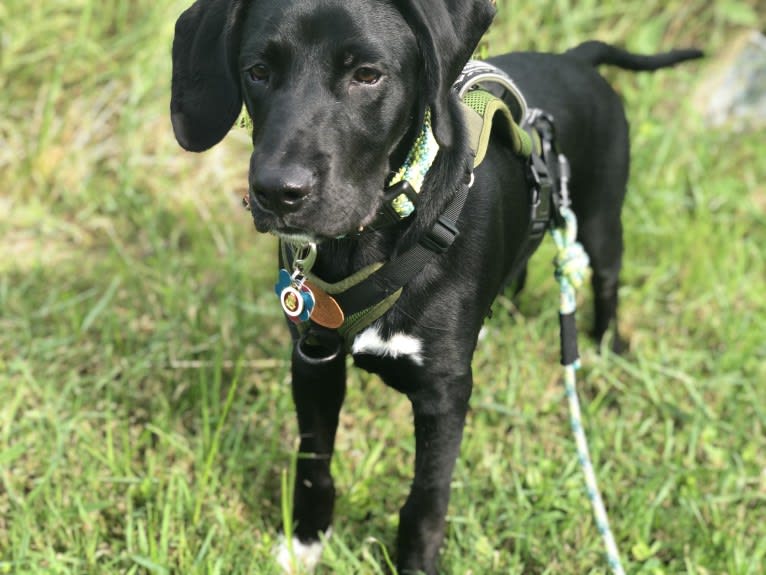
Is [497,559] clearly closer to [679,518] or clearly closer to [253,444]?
[679,518]

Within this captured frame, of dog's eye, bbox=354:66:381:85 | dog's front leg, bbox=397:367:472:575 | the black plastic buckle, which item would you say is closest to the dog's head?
dog's eye, bbox=354:66:381:85

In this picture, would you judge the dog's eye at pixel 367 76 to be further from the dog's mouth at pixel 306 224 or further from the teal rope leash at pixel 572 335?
the teal rope leash at pixel 572 335

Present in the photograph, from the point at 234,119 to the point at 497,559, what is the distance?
1397 mm

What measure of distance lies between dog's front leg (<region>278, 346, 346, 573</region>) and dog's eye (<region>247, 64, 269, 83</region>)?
2.33ft

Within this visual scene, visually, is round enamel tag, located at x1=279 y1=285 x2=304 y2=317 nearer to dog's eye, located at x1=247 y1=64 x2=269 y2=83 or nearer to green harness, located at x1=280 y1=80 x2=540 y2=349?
green harness, located at x1=280 y1=80 x2=540 y2=349

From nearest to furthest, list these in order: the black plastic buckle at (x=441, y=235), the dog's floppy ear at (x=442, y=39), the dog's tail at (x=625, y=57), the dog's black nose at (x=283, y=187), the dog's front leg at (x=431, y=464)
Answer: the dog's black nose at (x=283, y=187) < the dog's floppy ear at (x=442, y=39) < the black plastic buckle at (x=441, y=235) < the dog's front leg at (x=431, y=464) < the dog's tail at (x=625, y=57)

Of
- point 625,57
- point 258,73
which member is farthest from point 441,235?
point 625,57

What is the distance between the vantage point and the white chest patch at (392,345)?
7.19ft

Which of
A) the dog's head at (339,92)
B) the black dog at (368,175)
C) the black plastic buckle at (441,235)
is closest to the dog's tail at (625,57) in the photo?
the black dog at (368,175)

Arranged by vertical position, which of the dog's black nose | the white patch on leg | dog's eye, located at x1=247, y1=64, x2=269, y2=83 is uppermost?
dog's eye, located at x1=247, y1=64, x2=269, y2=83

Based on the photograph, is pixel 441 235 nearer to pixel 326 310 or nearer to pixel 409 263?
pixel 409 263

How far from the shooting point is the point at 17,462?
2807mm

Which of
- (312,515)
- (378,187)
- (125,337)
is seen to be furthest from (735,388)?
(125,337)

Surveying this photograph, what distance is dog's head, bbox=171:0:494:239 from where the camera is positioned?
1875 millimetres
